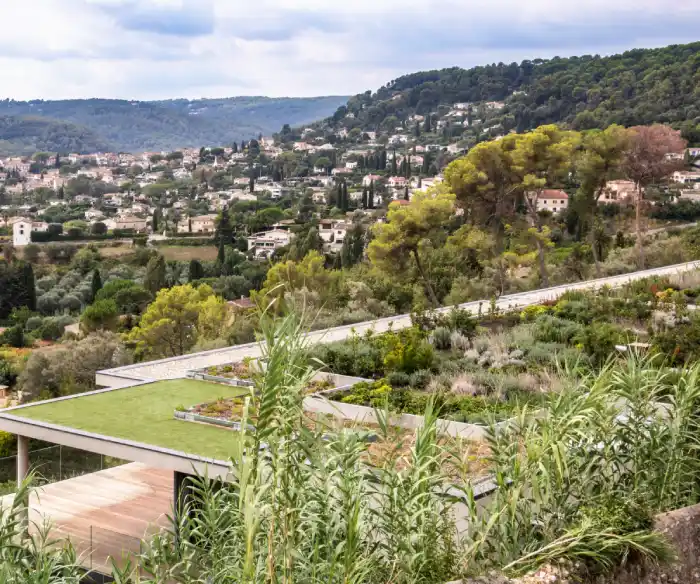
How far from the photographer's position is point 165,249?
2608 inches

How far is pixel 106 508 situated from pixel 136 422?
1121 mm

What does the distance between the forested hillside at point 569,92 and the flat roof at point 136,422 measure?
5604 cm

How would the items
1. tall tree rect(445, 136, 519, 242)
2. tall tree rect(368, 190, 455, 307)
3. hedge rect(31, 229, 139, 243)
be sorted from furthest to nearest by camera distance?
hedge rect(31, 229, 139, 243), tall tree rect(445, 136, 519, 242), tall tree rect(368, 190, 455, 307)

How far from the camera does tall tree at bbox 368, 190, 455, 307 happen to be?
19969 mm

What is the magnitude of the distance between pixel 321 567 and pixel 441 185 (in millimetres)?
18199

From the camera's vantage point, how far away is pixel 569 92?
9438cm

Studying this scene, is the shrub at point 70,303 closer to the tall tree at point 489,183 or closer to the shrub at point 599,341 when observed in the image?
the tall tree at point 489,183

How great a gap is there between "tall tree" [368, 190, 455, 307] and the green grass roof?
34.5ft

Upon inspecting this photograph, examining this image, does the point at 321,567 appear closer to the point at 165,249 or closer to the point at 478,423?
the point at 478,423

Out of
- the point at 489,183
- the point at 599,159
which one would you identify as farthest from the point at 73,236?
the point at 599,159

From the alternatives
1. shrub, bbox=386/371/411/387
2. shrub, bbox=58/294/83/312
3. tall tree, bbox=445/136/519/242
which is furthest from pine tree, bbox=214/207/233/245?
shrub, bbox=386/371/411/387

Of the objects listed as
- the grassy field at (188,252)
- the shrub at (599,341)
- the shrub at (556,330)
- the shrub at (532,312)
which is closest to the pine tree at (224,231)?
the grassy field at (188,252)

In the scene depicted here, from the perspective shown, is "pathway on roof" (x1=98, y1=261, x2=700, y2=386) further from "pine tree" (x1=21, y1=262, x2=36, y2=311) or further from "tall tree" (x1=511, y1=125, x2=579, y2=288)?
"pine tree" (x1=21, y1=262, x2=36, y2=311)

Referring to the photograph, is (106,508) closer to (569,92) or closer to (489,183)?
(489,183)
